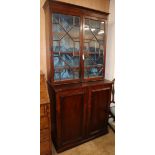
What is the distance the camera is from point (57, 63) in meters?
1.89

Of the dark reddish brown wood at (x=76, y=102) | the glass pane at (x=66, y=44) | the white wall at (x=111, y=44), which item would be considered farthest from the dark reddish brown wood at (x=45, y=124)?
the white wall at (x=111, y=44)

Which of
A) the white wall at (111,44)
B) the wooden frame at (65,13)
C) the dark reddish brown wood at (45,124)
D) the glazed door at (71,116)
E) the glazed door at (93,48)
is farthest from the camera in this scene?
the white wall at (111,44)

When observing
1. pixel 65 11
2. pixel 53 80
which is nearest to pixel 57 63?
pixel 53 80

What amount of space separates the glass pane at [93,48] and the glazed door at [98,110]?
0.92 feet

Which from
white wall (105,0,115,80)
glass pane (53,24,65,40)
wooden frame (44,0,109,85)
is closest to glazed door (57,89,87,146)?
wooden frame (44,0,109,85)

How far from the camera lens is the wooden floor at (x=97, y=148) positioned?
1.92 metres

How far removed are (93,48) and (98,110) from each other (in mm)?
962

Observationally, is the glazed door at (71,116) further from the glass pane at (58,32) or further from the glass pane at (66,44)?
the glass pane at (58,32)

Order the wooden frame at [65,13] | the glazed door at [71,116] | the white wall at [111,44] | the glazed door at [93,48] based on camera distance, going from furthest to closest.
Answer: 1. the white wall at [111,44]
2. the glazed door at [93,48]
3. the glazed door at [71,116]
4. the wooden frame at [65,13]

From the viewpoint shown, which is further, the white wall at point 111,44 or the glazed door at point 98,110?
the white wall at point 111,44
